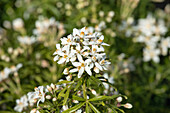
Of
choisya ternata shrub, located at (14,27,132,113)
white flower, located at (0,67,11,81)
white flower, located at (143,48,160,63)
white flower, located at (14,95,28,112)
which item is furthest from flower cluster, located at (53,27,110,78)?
white flower, located at (143,48,160,63)

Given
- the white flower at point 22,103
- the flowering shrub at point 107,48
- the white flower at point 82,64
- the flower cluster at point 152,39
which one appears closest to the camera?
the white flower at point 82,64

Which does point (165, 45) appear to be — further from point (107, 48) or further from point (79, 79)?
point (79, 79)

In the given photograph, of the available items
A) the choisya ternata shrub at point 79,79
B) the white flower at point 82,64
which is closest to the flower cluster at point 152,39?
the choisya ternata shrub at point 79,79

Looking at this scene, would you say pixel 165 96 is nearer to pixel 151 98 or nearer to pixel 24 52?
pixel 151 98

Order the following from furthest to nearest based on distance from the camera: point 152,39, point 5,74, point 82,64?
point 152,39 → point 5,74 → point 82,64

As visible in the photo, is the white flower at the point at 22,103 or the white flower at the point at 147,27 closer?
the white flower at the point at 22,103

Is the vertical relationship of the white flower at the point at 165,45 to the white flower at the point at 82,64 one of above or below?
above

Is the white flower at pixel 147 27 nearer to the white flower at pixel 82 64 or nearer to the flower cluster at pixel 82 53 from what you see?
the flower cluster at pixel 82 53

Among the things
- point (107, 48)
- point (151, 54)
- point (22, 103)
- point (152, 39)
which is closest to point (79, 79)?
point (22, 103)
